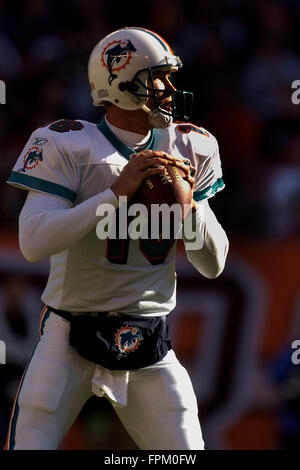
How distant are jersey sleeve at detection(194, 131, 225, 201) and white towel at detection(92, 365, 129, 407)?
0.63 meters

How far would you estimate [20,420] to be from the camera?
2754mm

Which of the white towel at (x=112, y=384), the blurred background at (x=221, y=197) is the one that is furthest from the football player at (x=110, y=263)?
the blurred background at (x=221, y=197)

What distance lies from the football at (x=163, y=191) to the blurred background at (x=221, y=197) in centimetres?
215

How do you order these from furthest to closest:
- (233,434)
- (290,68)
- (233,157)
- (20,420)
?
(290,68) → (233,157) → (233,434) → (20,420)

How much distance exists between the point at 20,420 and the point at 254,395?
2.27 meters

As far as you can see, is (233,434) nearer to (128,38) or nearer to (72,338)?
(72,338)

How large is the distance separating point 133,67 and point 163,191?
443mm

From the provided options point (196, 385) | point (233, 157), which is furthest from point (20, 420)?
point (233, 157)

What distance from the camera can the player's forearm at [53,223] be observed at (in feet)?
8.79

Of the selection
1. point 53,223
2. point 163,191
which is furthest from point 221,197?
point 53,223

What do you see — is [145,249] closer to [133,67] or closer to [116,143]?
[116,143]

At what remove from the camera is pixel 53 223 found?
2.68 m

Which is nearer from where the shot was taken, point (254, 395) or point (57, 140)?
point (57, 140)

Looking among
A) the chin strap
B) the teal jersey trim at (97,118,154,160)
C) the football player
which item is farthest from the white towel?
the chin strap
